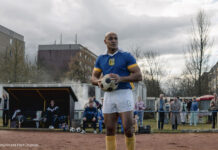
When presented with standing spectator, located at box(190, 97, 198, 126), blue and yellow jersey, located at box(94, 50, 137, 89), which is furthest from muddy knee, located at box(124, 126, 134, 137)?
standing spectator, located at box(190, 97, 198, 126)

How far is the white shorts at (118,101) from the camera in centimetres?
420

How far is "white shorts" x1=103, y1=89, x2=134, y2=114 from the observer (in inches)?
165

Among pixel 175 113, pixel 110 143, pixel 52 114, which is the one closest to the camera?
pixel 110 143

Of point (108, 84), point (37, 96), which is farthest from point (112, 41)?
point (37, 96)

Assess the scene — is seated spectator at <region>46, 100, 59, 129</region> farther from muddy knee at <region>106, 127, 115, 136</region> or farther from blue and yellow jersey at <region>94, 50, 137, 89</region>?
blue and yellow jersey at <region>94, 50, 137, 89</region>

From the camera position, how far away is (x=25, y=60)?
40.7 metres

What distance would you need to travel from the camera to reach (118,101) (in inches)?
165

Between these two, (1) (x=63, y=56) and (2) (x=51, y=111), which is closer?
(2) (x=51, y=111)

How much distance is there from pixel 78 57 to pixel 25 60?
936cm

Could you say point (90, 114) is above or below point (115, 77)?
below

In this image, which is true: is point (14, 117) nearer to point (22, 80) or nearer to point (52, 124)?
point (52, 124)

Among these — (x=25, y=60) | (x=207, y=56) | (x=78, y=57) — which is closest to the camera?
(x=207, y=56)

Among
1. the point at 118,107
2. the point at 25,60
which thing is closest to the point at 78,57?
the point at 25,60

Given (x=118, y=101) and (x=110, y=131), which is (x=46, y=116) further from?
(x=118, y=101)
